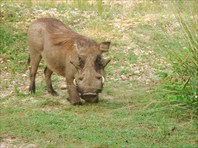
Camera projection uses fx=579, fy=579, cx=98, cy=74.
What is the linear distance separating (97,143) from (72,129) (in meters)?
0.58

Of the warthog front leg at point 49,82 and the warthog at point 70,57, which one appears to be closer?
the warthog at point 70,57

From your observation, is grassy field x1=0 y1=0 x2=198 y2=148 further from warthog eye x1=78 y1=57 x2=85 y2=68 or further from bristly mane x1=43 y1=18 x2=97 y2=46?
bristly mane x1=43 y1=18 x2=97 y2=46

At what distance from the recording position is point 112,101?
7.67 meters

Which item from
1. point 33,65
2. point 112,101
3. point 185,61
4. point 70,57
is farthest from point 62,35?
point 185,61

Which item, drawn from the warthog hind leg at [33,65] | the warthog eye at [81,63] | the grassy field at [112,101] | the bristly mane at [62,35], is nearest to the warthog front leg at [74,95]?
the grassy field at [112,101]

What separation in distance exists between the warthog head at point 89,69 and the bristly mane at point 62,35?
3.7 inches

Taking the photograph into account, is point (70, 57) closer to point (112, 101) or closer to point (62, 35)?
point (62, 35)

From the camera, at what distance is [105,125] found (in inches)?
253

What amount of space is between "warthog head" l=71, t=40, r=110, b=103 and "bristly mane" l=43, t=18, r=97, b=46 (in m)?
0.09

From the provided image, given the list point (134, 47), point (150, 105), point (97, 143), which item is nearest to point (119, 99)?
point (150, 105)

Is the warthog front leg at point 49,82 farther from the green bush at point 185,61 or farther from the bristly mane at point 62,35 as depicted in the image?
the green bush at point 185,61

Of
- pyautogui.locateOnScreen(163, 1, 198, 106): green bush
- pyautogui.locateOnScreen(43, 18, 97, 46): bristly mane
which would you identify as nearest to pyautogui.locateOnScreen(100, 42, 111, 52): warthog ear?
pyautogui.locateOnScreen(43, 18, 97, 46): bristly mane

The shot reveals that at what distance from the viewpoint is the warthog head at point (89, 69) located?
7113 mm

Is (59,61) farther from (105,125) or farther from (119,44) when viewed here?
(119,44)
